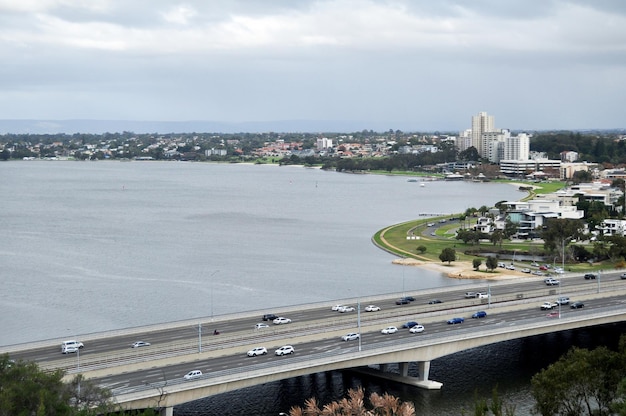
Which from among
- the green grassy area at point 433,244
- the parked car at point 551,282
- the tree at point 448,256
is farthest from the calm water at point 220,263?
the parked car at point 551,282

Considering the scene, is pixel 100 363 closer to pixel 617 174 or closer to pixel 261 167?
pixel 617 174

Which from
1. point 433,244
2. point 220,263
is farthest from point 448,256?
point 220,263

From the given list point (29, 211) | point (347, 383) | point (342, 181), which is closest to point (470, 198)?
point (342, 181)

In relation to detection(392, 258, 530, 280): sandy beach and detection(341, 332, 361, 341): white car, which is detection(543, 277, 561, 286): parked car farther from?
detection(341, 332, 361, 341): white car

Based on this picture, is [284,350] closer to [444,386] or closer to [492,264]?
[444,386]

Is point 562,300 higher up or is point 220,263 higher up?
point 562,300

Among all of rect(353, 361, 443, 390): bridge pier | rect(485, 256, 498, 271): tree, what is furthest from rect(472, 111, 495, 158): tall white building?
rect(353, 361, 443, 390): bridge pier
